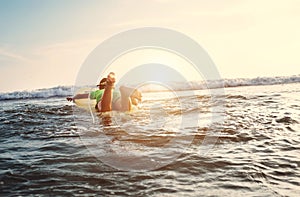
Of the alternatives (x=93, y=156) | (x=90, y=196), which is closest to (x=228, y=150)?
(x=93, y=156)

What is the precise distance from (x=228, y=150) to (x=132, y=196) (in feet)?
8.88

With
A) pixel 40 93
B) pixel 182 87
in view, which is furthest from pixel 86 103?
pixel 40 93

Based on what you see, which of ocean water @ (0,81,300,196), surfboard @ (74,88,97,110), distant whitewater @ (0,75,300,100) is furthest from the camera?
distant whitewater @ (0,75,300,100)

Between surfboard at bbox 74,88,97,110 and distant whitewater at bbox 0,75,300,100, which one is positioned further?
distant whitewater at bbox 0,75,300,100

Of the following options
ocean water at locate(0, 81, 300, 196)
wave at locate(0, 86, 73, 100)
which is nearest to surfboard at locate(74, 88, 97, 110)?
ocean water at locate(0, 81, 300, 196)

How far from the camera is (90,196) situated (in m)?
3.68

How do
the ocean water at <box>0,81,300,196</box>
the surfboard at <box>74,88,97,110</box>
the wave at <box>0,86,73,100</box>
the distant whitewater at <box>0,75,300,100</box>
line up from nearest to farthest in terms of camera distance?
the ocean water at <box>0,81,300,196</box>
the surfboard at <box>74,88,97,110</box>
the distant whitewater at <box>0,75,300,100</box>
the wave at <box>0,86,73,100</box>

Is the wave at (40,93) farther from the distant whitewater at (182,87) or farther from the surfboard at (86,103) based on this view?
the surfboard at (86,103)

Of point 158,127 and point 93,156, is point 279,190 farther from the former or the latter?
point 158,127

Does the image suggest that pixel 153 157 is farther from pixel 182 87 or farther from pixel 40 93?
pixel 40 93

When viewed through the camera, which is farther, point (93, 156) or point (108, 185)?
point (93, 156)

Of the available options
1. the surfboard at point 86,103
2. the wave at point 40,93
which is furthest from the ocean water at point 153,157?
the wave at point 40,93

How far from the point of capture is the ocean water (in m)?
3.93

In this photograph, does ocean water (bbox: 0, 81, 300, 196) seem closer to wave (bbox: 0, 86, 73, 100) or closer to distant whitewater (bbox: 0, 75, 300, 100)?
distant whitewater (bbox: 0, 75, 300, 100)
